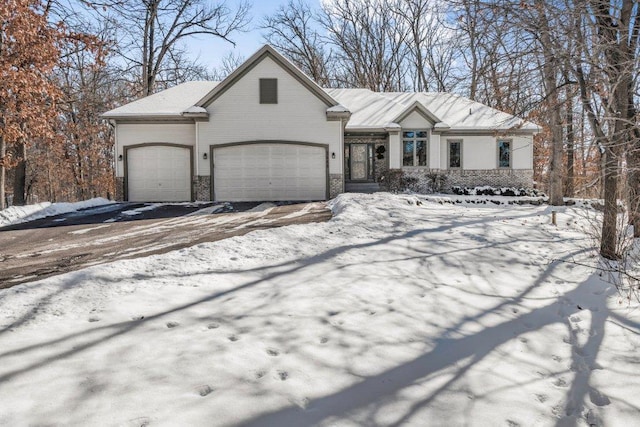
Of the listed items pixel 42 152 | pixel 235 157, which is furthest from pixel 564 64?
pixel 42 152

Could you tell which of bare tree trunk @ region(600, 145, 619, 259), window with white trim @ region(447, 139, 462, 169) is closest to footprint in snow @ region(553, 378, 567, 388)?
bare tree trunk @ region(600, 145, 619, 259)

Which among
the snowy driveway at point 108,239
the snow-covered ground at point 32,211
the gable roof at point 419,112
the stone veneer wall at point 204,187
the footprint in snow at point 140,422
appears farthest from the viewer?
the gable roof at point 419,112

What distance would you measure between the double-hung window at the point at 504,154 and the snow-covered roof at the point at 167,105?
1359 centimetres

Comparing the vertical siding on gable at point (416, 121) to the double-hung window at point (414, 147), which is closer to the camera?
the vertical siding on gable at point (416, 121)

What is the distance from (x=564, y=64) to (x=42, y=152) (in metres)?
32.2

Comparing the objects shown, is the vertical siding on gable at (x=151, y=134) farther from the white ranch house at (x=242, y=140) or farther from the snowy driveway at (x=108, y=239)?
the snowy driveway at (x=108, y=239)

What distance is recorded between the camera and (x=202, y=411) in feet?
8.50

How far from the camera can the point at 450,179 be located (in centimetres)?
1917

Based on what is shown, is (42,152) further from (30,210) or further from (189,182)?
(30,210)

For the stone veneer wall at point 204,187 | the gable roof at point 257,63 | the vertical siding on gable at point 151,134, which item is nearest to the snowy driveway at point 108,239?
the stone veneer wall at point 204,187

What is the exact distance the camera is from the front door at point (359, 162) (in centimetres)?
2053

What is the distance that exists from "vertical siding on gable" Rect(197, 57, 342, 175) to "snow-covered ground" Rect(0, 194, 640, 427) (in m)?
10.1

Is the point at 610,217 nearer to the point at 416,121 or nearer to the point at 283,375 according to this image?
the point at 283,375

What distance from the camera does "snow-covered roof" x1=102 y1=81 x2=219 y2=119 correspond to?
16.0 meters
